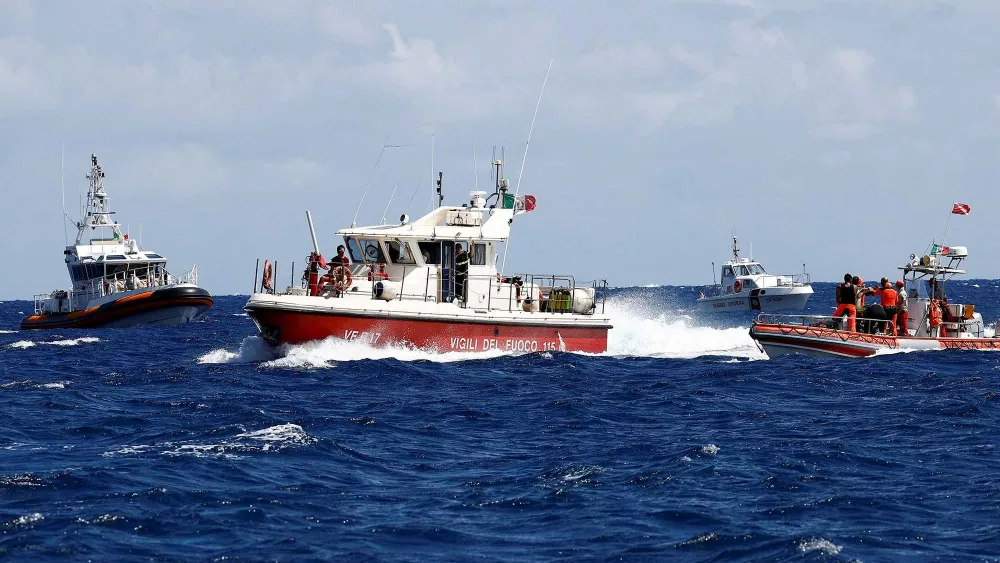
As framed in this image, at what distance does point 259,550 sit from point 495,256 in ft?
56.7

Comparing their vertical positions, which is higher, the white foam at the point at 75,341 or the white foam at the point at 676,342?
the white foam at the point at 676,342

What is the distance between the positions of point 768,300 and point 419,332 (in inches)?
1873

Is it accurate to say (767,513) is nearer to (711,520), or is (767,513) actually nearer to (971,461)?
(711,520)

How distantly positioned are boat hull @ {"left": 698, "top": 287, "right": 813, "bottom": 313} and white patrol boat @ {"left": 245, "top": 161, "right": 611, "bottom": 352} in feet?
140

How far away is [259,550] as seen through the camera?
962 cm

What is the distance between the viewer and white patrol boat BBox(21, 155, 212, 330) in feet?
154

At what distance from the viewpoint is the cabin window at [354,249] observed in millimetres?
25641

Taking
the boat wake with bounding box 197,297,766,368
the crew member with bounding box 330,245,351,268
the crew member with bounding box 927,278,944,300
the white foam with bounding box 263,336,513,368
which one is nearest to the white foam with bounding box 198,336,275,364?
the boat wake with bounding box 197,297,766,368

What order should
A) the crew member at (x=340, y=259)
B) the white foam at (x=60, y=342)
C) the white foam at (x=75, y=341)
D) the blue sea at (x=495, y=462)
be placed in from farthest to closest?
1. the white foam at (x=75, y=341)
2. the white foam at (x=60, y=342)
3. the crew member at (x=340, y=259)
4. the blue sea at (x=495, y=462)

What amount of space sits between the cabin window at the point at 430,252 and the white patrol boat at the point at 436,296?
0.8 inches

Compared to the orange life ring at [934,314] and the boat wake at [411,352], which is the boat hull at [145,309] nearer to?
the boat wake at [411,352]

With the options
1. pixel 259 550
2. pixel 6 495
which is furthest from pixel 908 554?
pixel 6 495

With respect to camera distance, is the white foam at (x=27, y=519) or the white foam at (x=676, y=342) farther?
the white foam at (x=676, y=342)

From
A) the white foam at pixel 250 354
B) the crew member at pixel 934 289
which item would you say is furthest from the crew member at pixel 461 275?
the crew member at pixel 934 289
